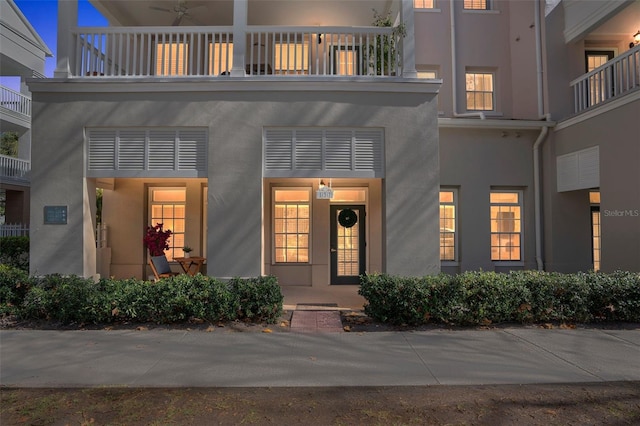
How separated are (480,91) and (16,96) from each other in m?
22.4

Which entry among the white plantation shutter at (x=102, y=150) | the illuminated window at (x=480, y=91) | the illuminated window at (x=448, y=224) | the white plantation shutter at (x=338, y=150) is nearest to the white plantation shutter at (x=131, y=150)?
the white plantation shutter at (x=102, y=150)

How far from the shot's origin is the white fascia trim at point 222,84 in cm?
788

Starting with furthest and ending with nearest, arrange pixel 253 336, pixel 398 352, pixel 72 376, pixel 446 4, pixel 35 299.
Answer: pixel 446 4 → pixel 35 299 → pixel 253 336 → pixel 398 352 → pixel 72 376

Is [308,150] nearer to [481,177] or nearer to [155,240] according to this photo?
[155,240]

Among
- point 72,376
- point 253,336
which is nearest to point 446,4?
point 253,336

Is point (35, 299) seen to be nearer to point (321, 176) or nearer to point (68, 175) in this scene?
point (68, 175)

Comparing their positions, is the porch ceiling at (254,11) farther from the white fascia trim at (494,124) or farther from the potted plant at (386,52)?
the white fascia trim at (494,124)

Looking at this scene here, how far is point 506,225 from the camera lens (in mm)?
11078

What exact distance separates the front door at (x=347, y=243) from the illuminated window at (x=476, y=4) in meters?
7.30

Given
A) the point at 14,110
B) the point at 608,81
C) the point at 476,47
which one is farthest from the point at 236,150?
the point at 14,110

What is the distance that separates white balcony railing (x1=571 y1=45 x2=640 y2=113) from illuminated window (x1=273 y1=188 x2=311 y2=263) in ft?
24.9

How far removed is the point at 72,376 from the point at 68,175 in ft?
15.4

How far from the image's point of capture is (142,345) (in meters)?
5.81

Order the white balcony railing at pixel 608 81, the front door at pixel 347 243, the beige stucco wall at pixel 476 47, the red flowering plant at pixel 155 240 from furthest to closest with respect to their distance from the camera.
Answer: the beige stucco wall at pixel 476 47
the front door at pixel 347 243
the red flowering plant at pixel 155 240
the white balcony railing at pixel 608 81
